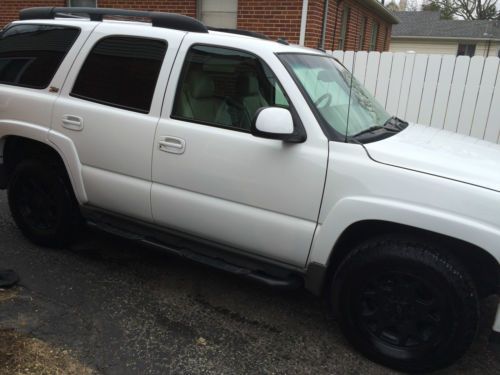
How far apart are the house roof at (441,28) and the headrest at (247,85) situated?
3060 cm

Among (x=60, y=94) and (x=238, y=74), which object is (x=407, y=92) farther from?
(x=60, y=94)

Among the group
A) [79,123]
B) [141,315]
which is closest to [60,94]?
[79,123]

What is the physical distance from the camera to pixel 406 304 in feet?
9.11


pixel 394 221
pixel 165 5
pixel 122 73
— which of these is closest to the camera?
pixel 394 221

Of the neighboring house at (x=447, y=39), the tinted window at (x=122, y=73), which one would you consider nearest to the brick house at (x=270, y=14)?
the tinted window at (x=122, y=73)

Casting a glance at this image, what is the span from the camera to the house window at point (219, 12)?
375 inches

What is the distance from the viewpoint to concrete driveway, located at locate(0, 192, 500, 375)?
2.83 metres

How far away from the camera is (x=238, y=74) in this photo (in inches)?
125

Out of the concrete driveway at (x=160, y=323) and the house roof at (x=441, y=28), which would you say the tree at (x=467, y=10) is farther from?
the concrete driveway at (x=160, y=323)

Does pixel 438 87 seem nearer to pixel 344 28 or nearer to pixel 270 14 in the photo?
pixel 270 14

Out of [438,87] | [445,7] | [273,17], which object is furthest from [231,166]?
[445,7]

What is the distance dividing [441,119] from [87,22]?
202 inches

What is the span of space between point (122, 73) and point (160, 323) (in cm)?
188

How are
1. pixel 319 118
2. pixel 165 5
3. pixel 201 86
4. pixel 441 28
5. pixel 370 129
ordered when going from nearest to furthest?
1. pixel 319 118
2. pixel 370 129
3. pixel 201 86
4. pixel 165 5
5. pixel 441 28
